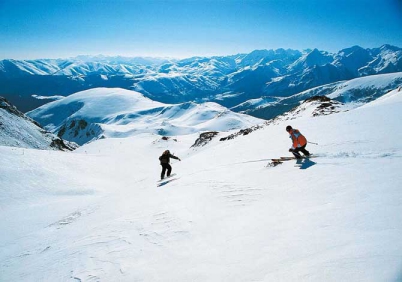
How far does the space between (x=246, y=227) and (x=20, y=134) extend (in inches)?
2347

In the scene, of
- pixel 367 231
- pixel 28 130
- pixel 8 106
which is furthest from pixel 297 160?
pixel 8 106

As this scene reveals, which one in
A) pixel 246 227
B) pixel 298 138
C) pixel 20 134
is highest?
pixel 298 138

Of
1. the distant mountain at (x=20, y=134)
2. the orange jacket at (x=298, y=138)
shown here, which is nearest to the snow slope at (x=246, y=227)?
the orange jacket at (x=298, y=138)

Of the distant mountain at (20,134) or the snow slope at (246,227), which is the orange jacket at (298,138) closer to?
the snow slope at (246,227)

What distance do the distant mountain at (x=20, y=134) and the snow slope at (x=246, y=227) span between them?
1589 inches

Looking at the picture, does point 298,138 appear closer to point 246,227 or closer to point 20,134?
point 246,227

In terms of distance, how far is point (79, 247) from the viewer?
7.88m

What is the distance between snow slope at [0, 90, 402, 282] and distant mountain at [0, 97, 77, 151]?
40371 mm

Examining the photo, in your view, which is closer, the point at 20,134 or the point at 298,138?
the point at 298,138

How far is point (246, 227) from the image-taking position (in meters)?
6.79

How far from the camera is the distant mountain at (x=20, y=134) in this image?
47.9 meters

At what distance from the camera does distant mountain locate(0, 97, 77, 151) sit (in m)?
47.9

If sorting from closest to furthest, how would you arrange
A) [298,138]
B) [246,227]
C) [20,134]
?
[246,227], [298,138], [20,134]

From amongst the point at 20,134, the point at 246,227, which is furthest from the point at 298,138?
the point at 20,134
